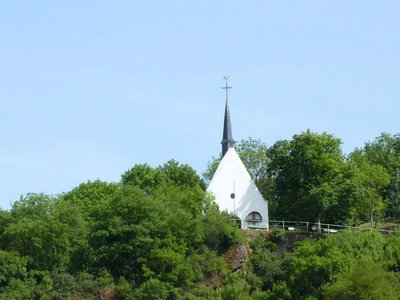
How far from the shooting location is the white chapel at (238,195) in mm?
61844

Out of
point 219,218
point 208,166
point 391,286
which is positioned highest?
point 208,166

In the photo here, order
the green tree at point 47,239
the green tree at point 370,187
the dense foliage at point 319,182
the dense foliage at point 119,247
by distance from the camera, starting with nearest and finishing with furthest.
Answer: the dense foliage at point 119,247 < the green tree at point 47,239 < the dense foliage at point 319,182 < the green tree at point 370,187

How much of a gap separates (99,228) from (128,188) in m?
3.37

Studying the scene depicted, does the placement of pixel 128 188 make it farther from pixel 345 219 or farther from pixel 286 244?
pixel 345 219

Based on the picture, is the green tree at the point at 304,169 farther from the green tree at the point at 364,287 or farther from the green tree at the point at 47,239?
the green tree at the point at 47,239

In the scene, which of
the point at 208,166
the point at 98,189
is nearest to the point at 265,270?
the point at 98,189

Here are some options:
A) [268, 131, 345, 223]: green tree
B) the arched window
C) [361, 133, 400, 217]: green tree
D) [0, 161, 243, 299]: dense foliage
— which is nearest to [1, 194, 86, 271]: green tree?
Answer: [0, 161, 243, 299]: dense foliage

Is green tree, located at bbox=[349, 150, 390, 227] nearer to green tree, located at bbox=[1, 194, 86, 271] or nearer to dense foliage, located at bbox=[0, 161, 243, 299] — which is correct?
dense foliage, located at bbox=[0, 161, 243, 299]

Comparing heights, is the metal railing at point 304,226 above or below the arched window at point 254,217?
below

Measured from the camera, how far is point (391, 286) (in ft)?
164

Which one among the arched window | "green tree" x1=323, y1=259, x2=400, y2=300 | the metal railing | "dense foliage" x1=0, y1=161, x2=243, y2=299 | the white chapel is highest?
the white chapel

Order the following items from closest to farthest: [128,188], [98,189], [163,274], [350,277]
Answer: [350,277] → [163,274] → [128,188] → [98,189]

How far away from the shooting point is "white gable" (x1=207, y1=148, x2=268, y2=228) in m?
61.9

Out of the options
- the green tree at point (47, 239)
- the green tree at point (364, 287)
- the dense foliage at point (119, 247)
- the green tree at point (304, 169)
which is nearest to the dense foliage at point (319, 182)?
the green tree at point (304, 169)
